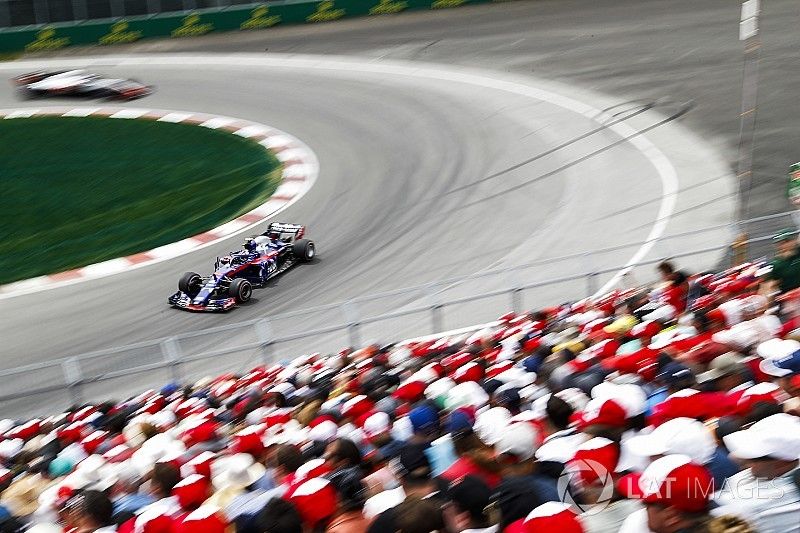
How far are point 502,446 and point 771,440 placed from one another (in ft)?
4.21

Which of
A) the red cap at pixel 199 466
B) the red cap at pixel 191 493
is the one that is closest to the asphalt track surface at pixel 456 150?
the red cap at pixel 199 466

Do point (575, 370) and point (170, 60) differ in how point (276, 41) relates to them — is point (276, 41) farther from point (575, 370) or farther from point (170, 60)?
point (575, 370)

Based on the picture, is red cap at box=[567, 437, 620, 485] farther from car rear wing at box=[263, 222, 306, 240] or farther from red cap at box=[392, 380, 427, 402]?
car rear wing at box=[263, 222, 306, 240]

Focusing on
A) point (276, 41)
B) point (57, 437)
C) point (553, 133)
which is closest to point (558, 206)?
point (553, 133)

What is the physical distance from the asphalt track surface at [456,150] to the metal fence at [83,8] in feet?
4.24

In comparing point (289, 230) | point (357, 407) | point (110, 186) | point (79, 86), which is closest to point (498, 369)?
point (357, 407)

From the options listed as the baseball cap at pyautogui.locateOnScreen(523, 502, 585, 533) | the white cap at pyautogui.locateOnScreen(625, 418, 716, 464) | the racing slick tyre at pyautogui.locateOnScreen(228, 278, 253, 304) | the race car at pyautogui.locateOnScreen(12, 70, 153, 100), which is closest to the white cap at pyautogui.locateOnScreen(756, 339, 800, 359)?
the white cap at pyautogui.locateOnScreen(625, 418, 716, 464)

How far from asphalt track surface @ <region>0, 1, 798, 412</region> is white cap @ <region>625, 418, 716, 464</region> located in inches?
285

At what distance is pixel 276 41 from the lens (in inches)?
1203

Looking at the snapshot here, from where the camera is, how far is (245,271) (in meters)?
14.8

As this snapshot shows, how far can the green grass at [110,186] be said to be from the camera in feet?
57.2

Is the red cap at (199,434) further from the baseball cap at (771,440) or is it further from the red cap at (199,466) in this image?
the baseball cap at (771,440)

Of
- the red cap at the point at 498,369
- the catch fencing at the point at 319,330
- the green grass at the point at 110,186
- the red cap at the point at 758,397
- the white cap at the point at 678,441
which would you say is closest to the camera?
the white cap at the point at 678,441

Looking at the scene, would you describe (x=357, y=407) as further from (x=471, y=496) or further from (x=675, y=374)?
(x=471, y=496)
